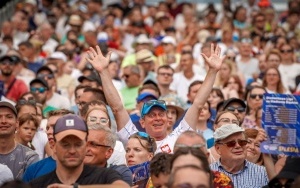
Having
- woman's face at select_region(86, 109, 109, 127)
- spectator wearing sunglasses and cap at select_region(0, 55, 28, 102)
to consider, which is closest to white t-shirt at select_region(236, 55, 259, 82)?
spectator wearing sunglasses and cap at select_region(0, 55, 28, 102)

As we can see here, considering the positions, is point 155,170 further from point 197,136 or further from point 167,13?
point 167,13

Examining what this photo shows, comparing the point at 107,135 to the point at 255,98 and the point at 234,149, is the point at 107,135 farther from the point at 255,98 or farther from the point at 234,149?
the point at 255,98

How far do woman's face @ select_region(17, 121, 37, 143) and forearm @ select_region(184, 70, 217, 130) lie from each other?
211 centimetres

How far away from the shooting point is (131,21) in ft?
93.0

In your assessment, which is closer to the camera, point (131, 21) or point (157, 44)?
point (157, 44)

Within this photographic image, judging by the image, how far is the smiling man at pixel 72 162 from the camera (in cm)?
1021

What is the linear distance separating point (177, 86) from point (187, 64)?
17.4 inches

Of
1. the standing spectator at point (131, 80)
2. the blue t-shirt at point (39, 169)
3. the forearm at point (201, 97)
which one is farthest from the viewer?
the standing spectator at point (131, 80)

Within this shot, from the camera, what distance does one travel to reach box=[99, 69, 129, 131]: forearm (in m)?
13.1

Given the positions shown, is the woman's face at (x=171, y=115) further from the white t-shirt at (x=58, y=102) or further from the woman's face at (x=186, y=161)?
the woman's face at (x=186, y=161)

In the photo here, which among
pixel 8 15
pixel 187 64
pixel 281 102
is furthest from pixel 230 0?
pixel 281 102

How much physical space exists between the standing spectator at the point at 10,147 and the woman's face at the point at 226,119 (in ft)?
Answer: 7.95

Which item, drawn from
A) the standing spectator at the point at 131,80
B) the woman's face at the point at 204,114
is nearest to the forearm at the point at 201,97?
the woman's face at the point at 204,114

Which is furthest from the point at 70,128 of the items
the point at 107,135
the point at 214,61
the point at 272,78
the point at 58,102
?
the point at 272,78
